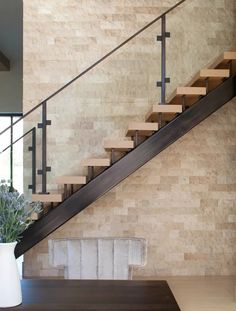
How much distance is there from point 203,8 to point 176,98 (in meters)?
1.71

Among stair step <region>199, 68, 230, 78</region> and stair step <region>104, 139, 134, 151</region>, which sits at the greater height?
stair step <region>199, 68, 230, 78</region>

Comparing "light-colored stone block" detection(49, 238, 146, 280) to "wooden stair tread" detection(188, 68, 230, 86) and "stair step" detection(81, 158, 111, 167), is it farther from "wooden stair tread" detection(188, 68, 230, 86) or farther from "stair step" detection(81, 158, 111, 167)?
"wooden stair tread" detection(188, 68, 230, 86)

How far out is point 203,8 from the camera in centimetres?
511

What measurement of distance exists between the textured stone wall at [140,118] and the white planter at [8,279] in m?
3.28

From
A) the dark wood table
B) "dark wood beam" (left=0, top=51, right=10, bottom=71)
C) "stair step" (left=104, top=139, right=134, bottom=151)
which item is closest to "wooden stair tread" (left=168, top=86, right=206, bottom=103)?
"stair step" (left=104, top=139, right=134, bottom=151)

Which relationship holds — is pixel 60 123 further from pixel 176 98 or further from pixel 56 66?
pixel 176 98

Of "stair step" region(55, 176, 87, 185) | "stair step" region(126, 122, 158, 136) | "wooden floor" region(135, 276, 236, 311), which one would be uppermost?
"stair step" region(126, 122, 158, 136)

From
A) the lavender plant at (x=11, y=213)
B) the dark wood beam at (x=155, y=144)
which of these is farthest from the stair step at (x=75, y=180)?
the lavender plant at (x=11, y=213)

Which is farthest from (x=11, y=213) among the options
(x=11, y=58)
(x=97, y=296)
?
(x=11, y=58)

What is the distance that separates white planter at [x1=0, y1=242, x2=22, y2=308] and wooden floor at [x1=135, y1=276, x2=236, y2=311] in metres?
2.37

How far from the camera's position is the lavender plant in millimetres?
1701

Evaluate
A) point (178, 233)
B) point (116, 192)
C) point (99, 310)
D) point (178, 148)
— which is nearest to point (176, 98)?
point (178, 148)

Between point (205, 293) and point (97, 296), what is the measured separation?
270cm

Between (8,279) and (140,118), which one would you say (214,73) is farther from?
(8,279)
